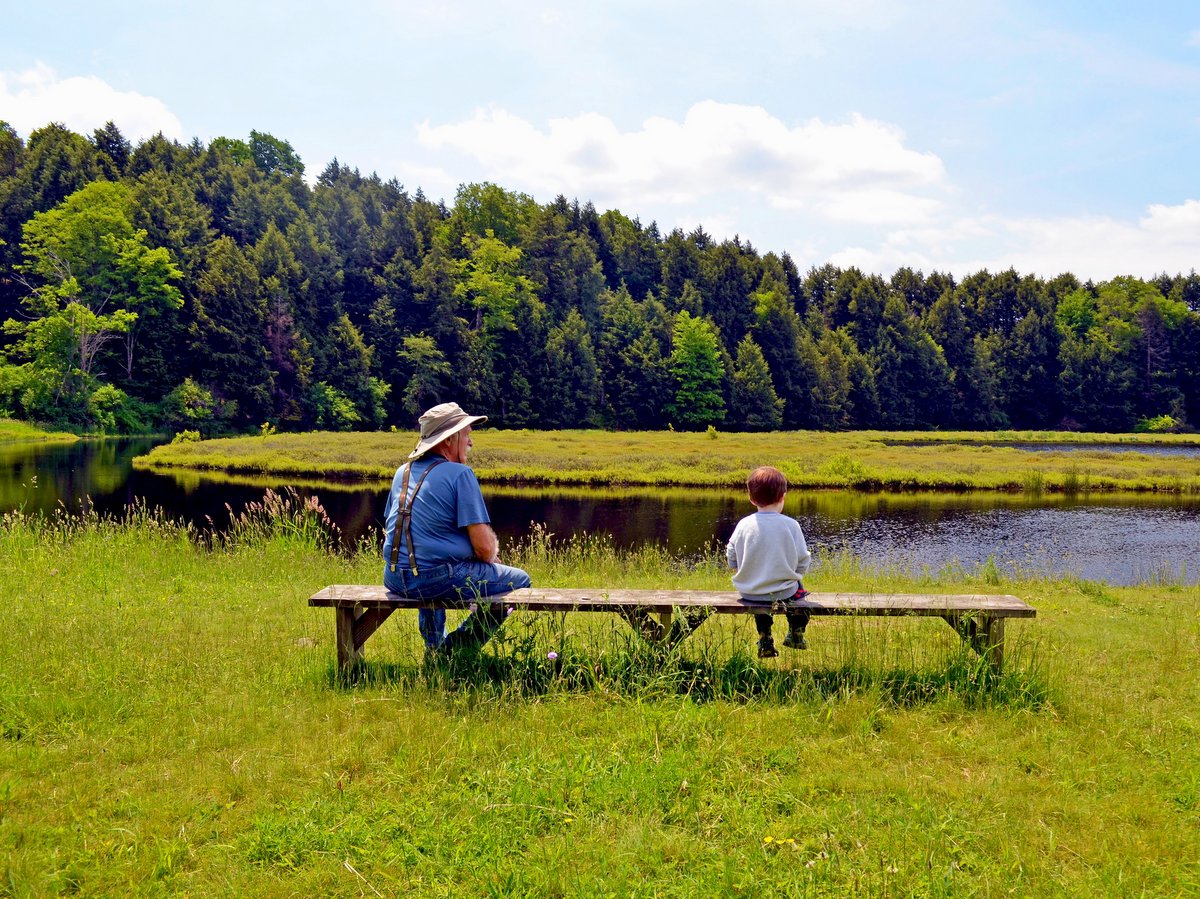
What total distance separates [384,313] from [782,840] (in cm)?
7908

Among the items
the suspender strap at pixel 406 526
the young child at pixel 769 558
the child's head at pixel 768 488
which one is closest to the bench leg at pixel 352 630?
the suspender strap at pixel 406 526

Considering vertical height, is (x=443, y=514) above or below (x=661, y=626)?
above

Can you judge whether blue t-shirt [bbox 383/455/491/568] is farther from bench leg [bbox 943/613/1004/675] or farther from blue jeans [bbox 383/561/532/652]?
bench leg [bbox 943/613/1004/675]

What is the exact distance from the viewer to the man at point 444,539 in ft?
17.6

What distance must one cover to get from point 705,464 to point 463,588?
31.7 metres

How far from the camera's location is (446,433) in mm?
5457

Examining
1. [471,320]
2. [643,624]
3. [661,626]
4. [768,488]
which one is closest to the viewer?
[643,624]

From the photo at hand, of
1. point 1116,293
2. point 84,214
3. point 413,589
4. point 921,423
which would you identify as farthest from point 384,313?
point 1116,293

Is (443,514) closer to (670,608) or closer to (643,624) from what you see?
(643,624)

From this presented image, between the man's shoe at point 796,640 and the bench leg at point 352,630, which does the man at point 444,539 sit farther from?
the man's shoe at point 796,640

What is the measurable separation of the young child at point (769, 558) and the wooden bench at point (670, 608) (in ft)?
0.39

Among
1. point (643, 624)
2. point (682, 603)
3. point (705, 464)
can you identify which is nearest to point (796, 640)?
point (682, 603)

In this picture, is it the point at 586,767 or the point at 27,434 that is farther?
the point at 27,434

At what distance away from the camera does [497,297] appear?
81.8 metres
